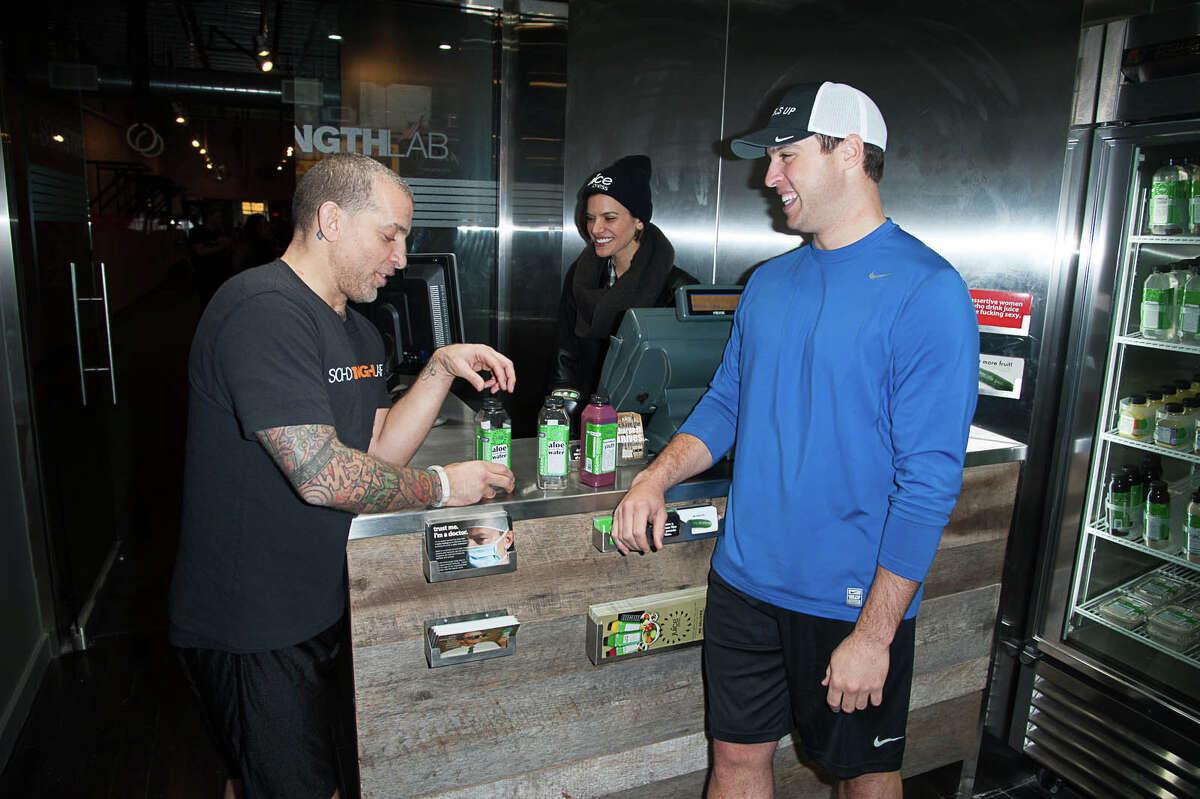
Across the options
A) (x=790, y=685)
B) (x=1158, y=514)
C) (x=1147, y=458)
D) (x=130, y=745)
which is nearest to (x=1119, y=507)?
(x=1158, y=514)

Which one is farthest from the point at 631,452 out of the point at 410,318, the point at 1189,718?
the point at 1189,718

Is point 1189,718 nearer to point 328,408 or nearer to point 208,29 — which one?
point 328,408

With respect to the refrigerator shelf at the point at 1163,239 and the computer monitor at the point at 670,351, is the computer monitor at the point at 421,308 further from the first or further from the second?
the refrigerator shelf at the point at 1163,239

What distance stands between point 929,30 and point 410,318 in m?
2.33

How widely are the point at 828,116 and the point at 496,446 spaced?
1.03 metres

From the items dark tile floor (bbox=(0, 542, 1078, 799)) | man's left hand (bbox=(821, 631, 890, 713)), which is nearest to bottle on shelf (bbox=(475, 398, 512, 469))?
man's left hand (bbox=(821, 631, 890, 713))

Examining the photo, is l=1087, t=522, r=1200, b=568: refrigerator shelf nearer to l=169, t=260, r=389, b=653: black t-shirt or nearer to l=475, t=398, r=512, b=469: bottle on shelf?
l=475, t=398, r=512, b=469: bottle on shelf

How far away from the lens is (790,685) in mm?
1707

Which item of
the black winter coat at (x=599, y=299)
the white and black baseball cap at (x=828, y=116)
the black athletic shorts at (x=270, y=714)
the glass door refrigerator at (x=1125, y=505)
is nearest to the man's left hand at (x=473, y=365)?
the black athletic shorts at (x=270, y=714)

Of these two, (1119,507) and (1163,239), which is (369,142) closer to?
(1163,239)

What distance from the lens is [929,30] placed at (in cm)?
307

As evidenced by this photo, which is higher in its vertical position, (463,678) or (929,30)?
(929,30)

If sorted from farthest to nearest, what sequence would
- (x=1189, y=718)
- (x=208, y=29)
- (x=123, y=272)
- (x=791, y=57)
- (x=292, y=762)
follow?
(x=123, y=272) < (x=208, y=29) < (x=791, y=57) < (x=1189, y=718) < (x=292, y=762)

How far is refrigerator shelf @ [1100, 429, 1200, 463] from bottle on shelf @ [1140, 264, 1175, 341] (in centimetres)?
34
